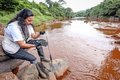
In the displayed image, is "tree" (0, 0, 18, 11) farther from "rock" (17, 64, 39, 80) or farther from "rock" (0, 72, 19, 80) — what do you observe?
"rock" (0, 72, 19, 80)

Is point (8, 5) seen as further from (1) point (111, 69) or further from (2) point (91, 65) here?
(1) point (111, 69)

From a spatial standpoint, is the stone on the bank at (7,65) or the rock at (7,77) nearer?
the rock at (7,77)

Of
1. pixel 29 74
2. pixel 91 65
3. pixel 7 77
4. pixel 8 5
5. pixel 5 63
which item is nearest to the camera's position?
pixel 7 77

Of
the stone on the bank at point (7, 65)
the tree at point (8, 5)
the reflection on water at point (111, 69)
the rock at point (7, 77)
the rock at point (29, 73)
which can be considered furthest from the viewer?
the tree at point (8, 5)

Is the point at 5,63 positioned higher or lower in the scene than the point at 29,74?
higher

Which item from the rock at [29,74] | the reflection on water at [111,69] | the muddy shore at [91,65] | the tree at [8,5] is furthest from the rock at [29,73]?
the tree at [8,5]

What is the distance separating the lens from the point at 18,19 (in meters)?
4.12

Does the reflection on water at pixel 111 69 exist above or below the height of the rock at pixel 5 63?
below

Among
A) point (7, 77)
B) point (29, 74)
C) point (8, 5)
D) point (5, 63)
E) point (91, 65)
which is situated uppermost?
point (8, 5)

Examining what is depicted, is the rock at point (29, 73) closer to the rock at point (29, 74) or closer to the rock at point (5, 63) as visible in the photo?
the rock at point (29, 74)

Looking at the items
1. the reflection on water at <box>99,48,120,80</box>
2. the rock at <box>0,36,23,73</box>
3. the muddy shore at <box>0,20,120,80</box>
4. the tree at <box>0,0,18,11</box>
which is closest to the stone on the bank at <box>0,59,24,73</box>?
the rock at <box>0,36,23,73</box>

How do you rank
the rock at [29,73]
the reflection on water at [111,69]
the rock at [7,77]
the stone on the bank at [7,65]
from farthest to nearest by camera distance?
1. the reflection on water at [111,69]
2. the stone on the bank at [7,65]
3. the rock at [29,73]
4. the rock at [7,77]

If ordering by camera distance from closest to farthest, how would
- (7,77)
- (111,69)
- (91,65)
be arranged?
(7,77), (111,69), (91,65)

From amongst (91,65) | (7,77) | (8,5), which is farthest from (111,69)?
(8,5)
